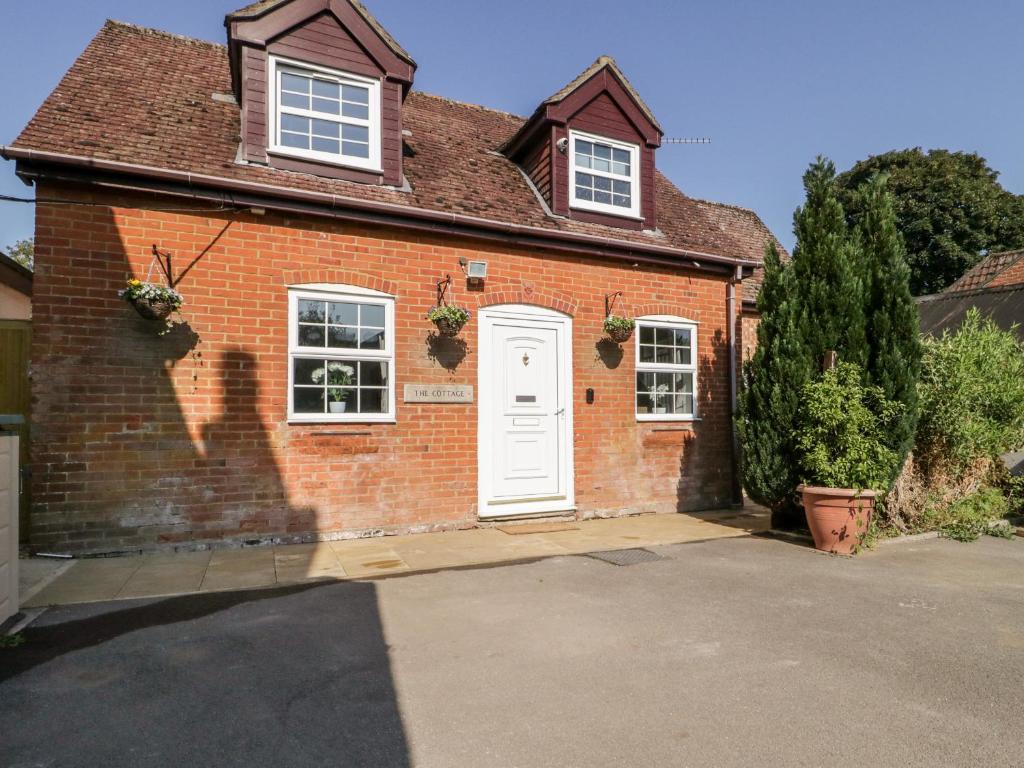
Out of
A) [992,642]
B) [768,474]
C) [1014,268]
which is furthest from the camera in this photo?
[1014,268]

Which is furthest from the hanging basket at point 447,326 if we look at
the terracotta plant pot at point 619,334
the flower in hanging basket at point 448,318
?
the terracotta plant pot at point 619,334

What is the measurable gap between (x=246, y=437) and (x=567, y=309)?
4105 mm

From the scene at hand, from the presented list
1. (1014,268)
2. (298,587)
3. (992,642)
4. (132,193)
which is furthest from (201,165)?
(1014,268)

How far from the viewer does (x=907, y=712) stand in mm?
2746

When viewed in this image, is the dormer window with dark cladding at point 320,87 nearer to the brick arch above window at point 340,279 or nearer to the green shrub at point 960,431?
the brick arch above window at point 340,279

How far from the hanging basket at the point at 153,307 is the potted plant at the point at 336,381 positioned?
1496 mm

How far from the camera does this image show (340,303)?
6621mm

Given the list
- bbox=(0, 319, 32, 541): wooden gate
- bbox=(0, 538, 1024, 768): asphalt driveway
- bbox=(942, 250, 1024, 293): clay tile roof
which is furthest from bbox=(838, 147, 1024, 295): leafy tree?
bbox=(0, 319, 32, 541): wooden gate

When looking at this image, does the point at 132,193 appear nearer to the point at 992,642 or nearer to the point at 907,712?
the point at 907,712

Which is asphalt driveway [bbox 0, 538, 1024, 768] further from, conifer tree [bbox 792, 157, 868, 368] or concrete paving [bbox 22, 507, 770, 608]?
conifer tree [bbox 792, 157, 868, 368]

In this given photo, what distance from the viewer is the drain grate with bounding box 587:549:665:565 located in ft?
18.2

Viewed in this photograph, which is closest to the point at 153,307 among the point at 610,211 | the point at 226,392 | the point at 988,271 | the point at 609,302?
the point at 226,392

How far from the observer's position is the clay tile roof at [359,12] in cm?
661

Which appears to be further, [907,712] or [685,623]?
[685,623]
